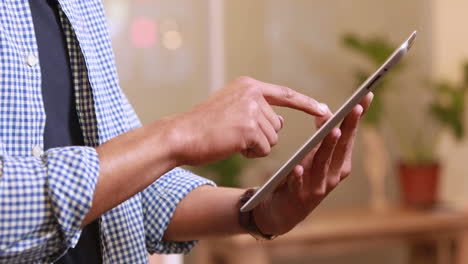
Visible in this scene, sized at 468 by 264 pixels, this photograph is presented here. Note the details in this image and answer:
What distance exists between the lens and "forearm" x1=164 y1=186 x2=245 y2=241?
1.03m

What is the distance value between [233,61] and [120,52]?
0.74m

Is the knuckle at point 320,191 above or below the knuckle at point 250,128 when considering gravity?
below

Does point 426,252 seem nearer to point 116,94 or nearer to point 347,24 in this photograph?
point 347,24

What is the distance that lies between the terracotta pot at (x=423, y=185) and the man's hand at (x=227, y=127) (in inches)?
118

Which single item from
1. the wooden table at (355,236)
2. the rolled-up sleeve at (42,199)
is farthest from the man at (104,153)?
the wooden table at (355,236)

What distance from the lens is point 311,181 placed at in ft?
3.00

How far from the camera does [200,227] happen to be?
3.37 feet

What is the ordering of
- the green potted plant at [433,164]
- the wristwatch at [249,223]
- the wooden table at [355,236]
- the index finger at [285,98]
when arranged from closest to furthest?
the index finger at [285,98] → the wristwatch at [249,223] → the wooden table at [355,236] → the green potted plant at [433,164]

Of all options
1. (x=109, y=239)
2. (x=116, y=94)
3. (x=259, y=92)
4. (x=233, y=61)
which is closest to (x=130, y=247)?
(x=109, y=239)

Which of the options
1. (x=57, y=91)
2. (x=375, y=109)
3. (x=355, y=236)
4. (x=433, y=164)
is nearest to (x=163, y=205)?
(x=57, y=91)

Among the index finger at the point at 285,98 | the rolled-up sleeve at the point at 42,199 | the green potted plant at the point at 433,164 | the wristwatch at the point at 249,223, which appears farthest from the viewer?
the green potted plant at the point at 433,164

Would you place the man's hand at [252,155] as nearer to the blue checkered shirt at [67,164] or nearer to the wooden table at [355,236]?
the blue checkered shirt at [67,164]

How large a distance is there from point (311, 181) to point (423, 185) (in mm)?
2891

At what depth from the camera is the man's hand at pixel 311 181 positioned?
34.3 inches
